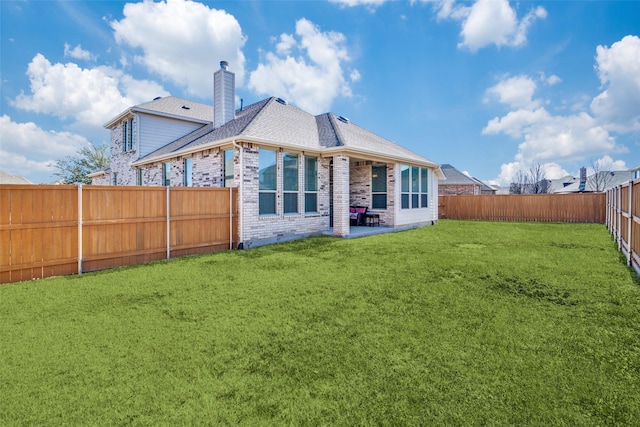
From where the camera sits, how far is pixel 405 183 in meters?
13.5

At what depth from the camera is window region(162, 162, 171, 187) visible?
42.3 feet

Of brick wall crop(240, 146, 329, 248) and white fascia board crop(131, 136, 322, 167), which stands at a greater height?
white fascia board crop(131, 136, 322, 167)

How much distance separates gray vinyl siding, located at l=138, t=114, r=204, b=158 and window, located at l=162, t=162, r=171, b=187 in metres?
3.32

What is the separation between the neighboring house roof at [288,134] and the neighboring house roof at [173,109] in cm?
294

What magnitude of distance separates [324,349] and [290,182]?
7638 millimetres

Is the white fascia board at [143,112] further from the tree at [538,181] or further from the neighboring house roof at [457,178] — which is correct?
the tree at [538,181]

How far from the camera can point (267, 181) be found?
376 inches

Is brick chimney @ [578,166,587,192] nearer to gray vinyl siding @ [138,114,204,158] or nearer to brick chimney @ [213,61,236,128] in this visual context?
brick chimney @ [213,61,236,128]

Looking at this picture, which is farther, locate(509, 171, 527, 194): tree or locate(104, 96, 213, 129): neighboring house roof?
locate(509, 171, 527, 194): tree

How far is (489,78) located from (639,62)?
7.32 metres

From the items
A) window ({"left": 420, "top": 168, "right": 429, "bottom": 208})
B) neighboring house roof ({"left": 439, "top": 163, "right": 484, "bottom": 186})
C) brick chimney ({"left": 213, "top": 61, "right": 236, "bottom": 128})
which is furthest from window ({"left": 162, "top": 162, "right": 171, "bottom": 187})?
neighboring house roof ({"left": 439, "top": 163, "right": 484, "bottom": 186})

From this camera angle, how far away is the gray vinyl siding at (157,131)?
1545cm

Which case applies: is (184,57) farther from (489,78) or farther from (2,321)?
(489,78)

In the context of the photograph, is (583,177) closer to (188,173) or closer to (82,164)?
(188,173)
